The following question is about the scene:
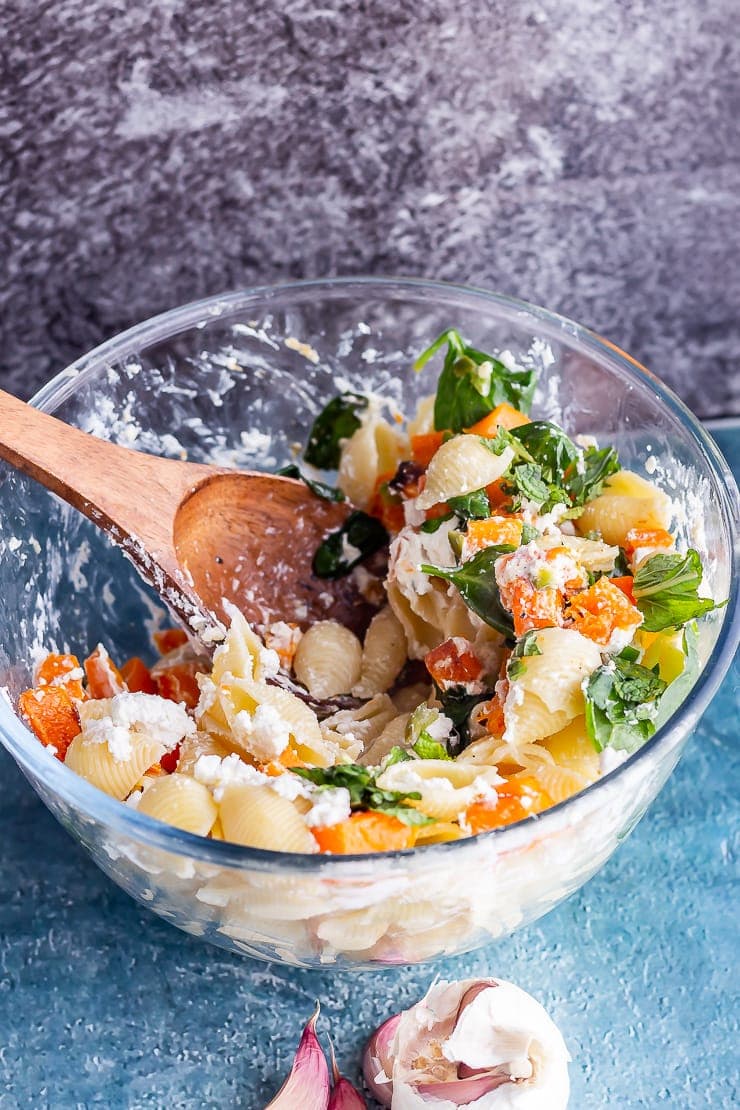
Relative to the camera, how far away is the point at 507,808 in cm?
111

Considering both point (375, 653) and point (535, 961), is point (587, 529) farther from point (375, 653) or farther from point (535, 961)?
point (535, 961)

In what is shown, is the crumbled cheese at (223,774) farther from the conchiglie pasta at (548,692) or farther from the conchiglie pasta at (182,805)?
the conchiglie pasta at (548,692)

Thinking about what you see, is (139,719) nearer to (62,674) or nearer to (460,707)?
(62,674)

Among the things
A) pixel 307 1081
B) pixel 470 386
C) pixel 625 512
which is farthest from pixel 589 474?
pixel 307 1081

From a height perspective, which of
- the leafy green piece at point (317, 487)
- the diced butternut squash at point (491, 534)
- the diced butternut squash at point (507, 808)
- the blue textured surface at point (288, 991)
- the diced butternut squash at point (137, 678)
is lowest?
the blue textured surface at point (288, 991)

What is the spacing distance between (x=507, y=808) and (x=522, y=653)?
17cm

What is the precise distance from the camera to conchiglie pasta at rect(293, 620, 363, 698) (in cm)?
142

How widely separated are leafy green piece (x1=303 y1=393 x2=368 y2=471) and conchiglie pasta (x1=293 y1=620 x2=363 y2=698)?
11.8 inches

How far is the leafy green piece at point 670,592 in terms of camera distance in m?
1.26

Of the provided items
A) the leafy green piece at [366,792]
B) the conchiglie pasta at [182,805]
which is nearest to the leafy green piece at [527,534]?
the leafy green piece at [366,792]

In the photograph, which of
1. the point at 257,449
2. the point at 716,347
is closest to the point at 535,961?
the point at 257,449

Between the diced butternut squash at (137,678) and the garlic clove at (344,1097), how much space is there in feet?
1.62

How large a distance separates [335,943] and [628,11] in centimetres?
121

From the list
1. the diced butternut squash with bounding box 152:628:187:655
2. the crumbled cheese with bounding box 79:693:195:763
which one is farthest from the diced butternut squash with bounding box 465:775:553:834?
the diced butternut squash with bounding box 152:628:187:655
